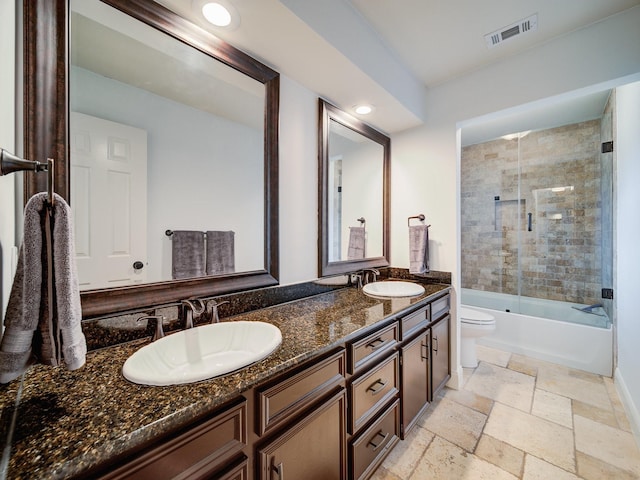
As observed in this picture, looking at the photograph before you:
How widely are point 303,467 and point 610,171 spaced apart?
3.50 meters

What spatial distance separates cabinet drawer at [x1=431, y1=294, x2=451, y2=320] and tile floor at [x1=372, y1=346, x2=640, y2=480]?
67 centimetres

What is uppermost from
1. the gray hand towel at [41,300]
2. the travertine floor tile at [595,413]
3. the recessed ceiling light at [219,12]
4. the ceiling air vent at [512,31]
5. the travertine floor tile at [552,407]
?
the ceiling air vent at [512,31]

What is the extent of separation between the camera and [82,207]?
38.5 inches

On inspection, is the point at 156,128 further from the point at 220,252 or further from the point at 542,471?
the point at 542,471

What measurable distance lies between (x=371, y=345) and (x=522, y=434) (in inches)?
51.8

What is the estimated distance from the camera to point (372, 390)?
133 centimetres

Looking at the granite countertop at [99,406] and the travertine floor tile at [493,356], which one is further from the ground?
the granite countertop at [99,406]

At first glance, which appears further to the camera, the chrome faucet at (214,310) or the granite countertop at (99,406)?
the chrome faucet at (214,310)

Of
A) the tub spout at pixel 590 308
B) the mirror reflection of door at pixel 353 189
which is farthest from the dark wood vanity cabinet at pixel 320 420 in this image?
the tub spout at pixel 590 308

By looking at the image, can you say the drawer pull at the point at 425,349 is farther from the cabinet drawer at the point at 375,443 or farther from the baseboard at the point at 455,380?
the baseboard at the point at 455,380

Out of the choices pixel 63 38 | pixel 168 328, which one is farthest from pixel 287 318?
pixel 63 38

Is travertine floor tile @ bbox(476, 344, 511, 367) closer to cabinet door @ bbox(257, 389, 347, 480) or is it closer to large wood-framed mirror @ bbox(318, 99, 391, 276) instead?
large wood-framed mirror @ bbox(318, 99, 391, 276)

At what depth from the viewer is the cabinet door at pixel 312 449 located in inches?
34.1

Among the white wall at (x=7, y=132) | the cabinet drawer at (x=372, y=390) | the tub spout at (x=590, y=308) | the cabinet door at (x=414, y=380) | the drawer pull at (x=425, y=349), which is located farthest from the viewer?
the tub spout at (x=590, y=308)
